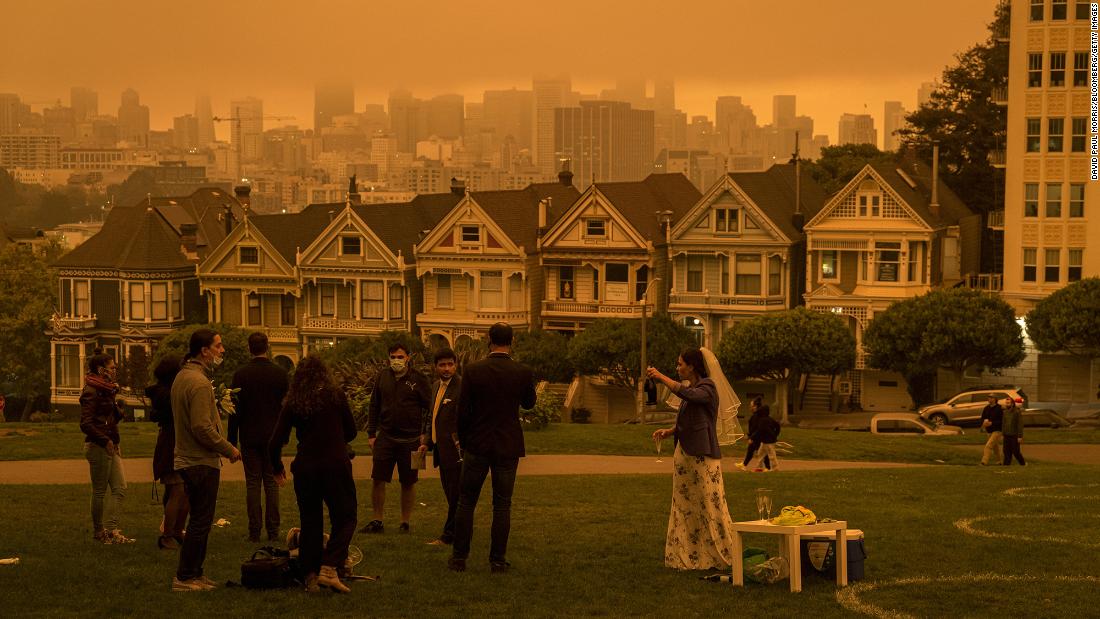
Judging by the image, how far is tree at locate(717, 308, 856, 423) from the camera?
206ft

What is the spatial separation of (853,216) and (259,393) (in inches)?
1909

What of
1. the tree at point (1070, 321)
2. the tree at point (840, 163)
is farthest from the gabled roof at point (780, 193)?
the tree at point (840, 163)

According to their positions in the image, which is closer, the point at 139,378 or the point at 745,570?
the point at 745,570

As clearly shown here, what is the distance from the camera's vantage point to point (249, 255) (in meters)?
75.9

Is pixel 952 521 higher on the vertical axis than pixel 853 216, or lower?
lower

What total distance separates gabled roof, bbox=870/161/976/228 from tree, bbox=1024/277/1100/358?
571 cm

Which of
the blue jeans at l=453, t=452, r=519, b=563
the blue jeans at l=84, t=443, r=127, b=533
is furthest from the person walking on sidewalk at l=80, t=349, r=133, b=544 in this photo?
the blue jeans at l=453, t=452, r=519, b=563

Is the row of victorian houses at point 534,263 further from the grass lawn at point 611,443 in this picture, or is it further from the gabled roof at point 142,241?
the grass lawn at point 611,443

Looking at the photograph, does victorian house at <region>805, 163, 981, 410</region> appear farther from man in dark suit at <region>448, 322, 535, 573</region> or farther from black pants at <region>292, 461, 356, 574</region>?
black pants at <region>292, 461, 356, 574</region>

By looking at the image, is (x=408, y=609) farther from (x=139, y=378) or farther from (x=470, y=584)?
(x=139, y=378)

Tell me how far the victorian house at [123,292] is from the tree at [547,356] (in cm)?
1806

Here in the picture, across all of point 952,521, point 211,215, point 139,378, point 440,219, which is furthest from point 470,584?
point 211,215

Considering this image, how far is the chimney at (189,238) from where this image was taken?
3118 inches

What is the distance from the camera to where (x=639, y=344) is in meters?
65.0
